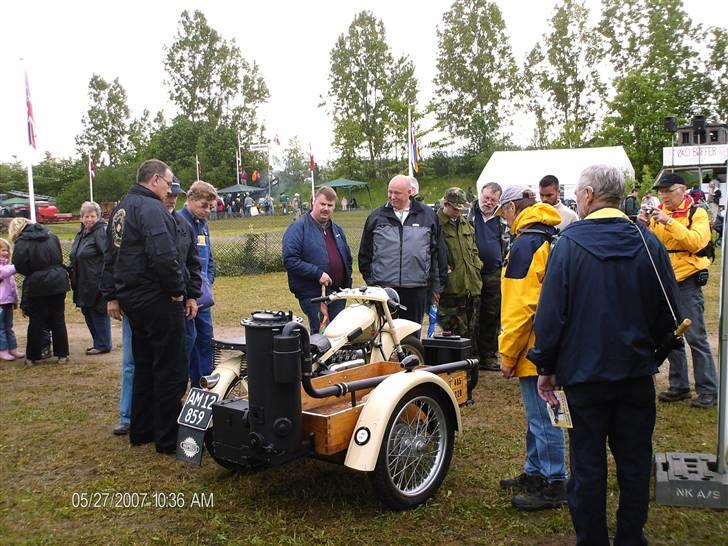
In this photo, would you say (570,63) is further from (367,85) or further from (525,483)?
(525,483)

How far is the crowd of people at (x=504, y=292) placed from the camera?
2916mm

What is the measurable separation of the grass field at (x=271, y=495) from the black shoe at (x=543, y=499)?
0.16 feet

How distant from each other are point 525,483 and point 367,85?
56.8m

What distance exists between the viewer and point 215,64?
202 ft

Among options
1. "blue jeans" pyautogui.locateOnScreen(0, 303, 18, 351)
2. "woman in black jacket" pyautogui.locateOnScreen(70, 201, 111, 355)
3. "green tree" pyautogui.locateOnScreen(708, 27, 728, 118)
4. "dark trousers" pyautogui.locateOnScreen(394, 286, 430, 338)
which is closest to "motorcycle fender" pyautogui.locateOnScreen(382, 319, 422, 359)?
A: "dark trousers" pyautogui.locateOnScreen(394, 286, 430, 338)

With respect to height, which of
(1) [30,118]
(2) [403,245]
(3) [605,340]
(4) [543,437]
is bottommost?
(4) [543,437]

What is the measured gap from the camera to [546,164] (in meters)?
29.3

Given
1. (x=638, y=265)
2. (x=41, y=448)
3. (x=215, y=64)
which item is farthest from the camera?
(x=215, y=64)

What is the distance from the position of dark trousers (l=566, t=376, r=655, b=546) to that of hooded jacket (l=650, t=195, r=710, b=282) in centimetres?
290

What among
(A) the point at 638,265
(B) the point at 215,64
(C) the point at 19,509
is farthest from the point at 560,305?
(B) the point at 215,64

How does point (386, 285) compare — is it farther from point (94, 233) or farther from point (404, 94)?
point (404, 94)

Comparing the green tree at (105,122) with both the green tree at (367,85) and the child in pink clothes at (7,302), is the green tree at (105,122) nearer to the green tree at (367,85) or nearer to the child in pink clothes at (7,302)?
the green tree at (367,85)

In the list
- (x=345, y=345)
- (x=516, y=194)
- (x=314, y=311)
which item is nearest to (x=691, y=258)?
(x=516, y=194)

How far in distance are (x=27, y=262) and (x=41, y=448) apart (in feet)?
10.6
